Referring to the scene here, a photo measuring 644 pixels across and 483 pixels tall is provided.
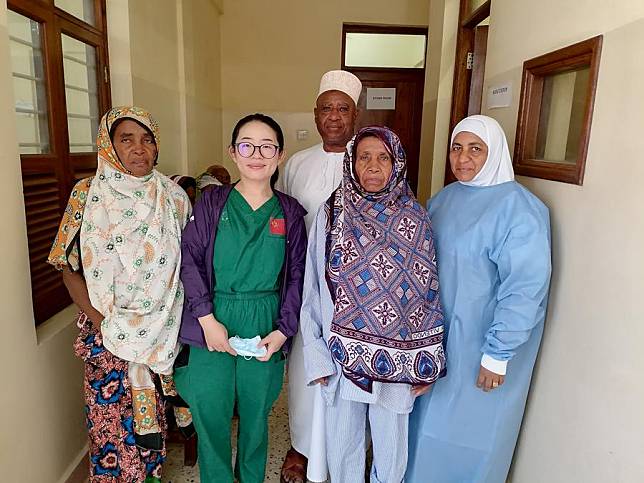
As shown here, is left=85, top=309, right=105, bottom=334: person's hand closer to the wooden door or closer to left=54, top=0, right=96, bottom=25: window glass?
left=54, top=0, right=96, bottom=25: window glass

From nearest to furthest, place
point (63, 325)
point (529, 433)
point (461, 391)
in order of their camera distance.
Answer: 1. point (461, 391)
2. point (529, 433)
3. point (63, 325)

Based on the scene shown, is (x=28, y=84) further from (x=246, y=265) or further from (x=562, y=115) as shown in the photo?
(x=562, y=115)

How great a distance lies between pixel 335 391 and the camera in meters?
1.53

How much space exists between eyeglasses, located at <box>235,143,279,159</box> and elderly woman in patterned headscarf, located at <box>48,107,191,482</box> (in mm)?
320

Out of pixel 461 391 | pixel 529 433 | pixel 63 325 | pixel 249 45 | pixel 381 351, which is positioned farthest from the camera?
pixel 249 45

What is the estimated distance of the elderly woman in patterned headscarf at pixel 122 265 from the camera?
1.47 meters

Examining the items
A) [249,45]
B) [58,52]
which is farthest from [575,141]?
[249,45]

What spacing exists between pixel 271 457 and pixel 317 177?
4.30 feet

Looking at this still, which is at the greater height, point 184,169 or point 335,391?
point 184,169

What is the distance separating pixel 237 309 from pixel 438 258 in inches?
27.7

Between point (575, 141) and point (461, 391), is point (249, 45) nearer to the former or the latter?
point (575, 141)

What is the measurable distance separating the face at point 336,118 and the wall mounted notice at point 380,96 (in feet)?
9.63

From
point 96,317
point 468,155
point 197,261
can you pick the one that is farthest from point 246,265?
point 468,155

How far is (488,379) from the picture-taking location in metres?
1.43
